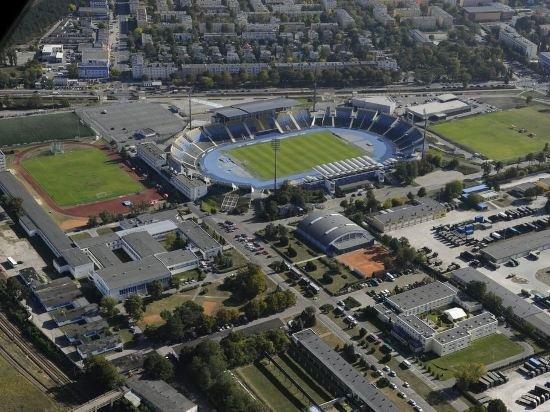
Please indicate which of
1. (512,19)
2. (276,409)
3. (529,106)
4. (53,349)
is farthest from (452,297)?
(512,19)

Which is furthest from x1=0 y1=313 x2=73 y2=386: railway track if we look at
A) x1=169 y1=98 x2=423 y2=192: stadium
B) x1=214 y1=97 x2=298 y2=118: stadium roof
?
x1=214 y1=97 x2=298 y2=118: stadium roof

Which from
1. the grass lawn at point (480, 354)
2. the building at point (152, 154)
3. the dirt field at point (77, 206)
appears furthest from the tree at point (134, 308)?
the building at point (152, 154)

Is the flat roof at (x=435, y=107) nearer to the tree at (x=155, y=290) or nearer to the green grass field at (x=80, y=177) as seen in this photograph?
the green grass field at (x=80, y=177)

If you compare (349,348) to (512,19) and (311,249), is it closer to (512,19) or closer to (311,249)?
(311,249)

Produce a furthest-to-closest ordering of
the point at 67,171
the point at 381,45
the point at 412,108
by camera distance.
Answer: the point at 381,45, the point at 412,108, the point at 67,171

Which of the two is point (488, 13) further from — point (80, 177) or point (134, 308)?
point (134, 308)
